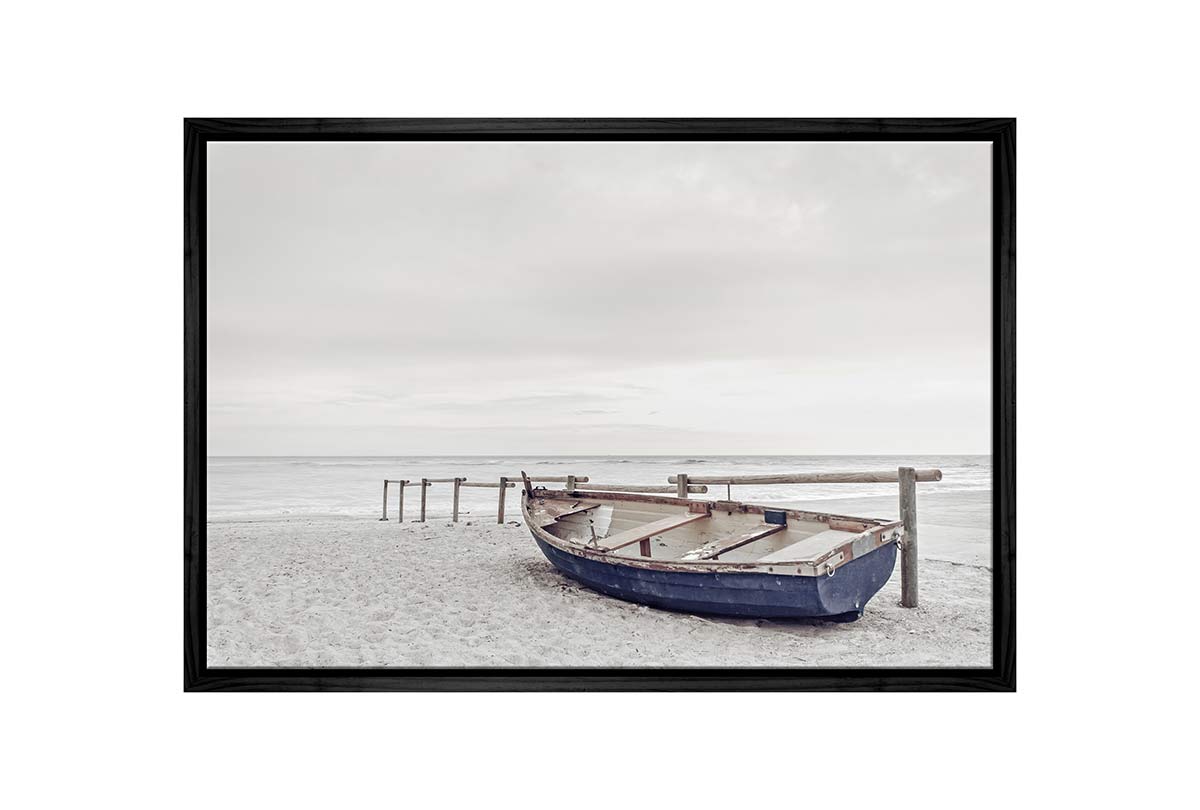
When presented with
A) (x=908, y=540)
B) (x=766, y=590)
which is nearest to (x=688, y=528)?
(x=766, y=590)

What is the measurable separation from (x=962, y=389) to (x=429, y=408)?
4089mm

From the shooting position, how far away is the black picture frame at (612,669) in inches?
93.4

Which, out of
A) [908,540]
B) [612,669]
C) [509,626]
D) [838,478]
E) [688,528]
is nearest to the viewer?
[612,669]

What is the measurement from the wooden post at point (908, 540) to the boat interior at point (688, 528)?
0.24 metres

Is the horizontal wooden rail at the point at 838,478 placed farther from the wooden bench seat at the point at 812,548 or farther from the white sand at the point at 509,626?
the white sand at the point at 509,626

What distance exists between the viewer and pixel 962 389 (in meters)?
2.74

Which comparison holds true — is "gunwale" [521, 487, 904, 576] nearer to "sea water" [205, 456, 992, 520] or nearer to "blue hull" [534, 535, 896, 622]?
"blue hull" [534, 535, 896, 622]

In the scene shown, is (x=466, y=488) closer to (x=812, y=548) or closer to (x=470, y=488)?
(x=470, y=488)

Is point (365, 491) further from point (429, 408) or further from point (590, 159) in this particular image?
point (590, 159)

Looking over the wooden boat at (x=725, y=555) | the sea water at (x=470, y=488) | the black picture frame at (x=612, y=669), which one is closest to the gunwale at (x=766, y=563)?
the wooden boat at (x=725, y=555)

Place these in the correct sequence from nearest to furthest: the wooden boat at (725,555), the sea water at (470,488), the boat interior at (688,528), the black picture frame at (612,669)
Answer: the black picture frame at (612,669) → the wooden boat at (725,555) → the boat interior at (688,528) → the sea water at (470,488)

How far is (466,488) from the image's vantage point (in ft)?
31.4

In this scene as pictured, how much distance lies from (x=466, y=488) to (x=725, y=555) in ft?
22.1

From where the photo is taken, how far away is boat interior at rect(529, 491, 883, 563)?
3.00 meters
